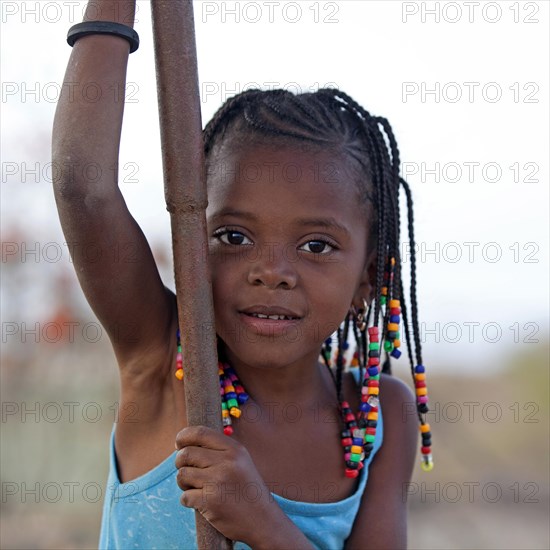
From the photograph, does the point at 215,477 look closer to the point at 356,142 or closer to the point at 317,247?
the point at 317,247

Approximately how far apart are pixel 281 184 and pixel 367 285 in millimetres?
480

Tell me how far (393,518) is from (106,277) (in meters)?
1.06

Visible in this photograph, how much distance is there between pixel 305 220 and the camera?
2008 mm

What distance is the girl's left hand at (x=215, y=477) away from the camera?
169 centimetres

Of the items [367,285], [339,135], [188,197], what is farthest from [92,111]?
[367,285]

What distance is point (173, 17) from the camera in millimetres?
1589

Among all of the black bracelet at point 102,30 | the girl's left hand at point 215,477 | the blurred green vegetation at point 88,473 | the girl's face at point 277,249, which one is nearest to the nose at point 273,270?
the girl's face at point 277,249

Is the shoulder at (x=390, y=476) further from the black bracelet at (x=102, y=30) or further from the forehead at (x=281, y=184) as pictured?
the black bracelet at (x=102, y=30)

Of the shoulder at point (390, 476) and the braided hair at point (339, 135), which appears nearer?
the braided hair at point (339, 135)

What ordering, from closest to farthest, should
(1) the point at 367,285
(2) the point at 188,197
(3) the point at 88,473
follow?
(2) the point at 188,197 → (1) the point at 367,285 → (3) the point at 88,473

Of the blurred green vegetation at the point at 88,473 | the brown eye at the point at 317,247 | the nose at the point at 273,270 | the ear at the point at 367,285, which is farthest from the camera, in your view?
the blurred green vegetation at the point at 88,473

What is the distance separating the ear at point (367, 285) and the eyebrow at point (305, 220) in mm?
240

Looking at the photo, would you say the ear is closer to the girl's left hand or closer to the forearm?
the girl's left hand

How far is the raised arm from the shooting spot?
5.56ft
